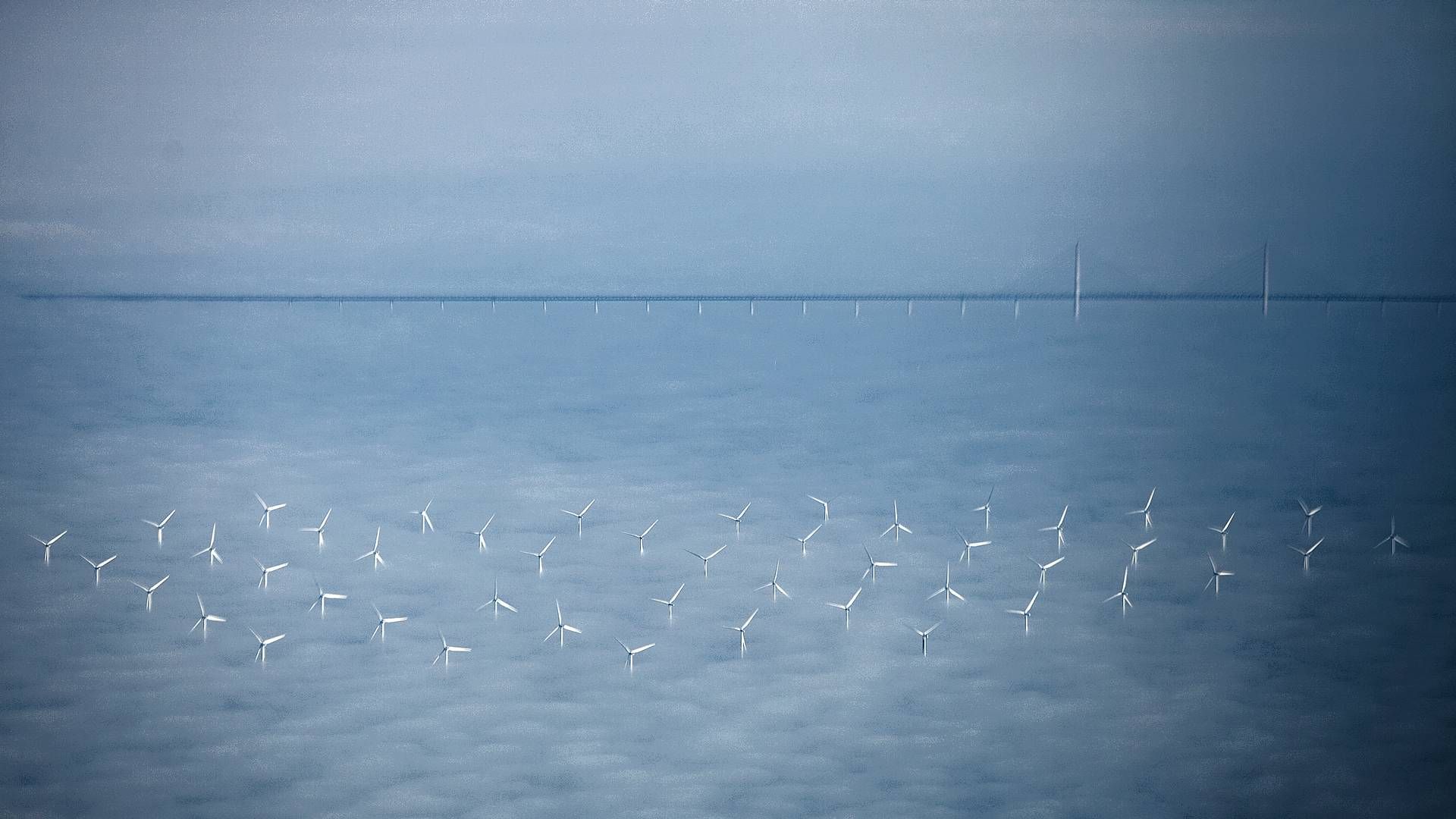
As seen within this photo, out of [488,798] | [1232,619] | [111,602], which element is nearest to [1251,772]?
[1232,619]

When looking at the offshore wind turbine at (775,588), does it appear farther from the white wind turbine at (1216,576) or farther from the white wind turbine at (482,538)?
the white wind turbine at (1216,576)

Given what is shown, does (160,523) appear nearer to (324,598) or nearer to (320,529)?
(320,529)

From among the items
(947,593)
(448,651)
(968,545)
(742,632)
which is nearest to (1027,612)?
(947,593)

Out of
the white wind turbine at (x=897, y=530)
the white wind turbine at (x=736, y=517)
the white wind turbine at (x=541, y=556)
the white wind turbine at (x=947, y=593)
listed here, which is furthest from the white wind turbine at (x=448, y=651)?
the white wind turbine at (x=897, y=530)

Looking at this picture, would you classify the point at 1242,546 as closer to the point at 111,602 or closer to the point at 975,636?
the point at 975,636

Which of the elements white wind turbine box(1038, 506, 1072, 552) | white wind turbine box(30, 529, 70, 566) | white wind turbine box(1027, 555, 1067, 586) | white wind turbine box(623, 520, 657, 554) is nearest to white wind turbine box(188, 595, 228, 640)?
white wind turbine box(30, 529, 70, 566)

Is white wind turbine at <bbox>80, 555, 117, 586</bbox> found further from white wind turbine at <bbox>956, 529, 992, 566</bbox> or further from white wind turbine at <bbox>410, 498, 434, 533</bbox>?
white wind turbine at <bbox>956, 529, 992, 566</bbox>
